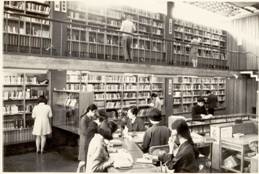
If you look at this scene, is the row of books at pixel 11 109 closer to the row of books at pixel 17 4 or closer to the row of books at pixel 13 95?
the row of books at pixel 13 95

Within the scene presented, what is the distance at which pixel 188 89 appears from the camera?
11797 millimetres

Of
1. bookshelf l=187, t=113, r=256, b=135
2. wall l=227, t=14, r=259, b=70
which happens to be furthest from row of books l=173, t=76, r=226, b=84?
bookshelf l=187, t=113, r=256, b=135

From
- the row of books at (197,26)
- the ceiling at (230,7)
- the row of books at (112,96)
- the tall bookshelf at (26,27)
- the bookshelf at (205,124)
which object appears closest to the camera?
the bookshelf at (205,124)

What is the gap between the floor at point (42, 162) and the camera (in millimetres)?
5573

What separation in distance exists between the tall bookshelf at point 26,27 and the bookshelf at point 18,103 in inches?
27.6

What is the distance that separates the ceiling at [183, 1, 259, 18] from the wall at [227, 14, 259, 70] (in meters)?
0.39

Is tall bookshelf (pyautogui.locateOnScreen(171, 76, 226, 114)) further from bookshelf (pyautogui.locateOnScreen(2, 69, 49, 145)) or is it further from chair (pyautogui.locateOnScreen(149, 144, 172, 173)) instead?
chair (pyautogui.locateOnScreen(149, 144, 172, 173))

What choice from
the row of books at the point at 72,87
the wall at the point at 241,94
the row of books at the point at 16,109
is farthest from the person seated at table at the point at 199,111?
the wall at the point at 241,94

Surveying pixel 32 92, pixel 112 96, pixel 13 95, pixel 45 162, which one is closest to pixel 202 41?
pixel 112 96

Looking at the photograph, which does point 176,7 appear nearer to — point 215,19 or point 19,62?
point 215,19

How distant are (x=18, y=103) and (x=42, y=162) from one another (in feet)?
7.30

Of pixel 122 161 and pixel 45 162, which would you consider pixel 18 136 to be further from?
pixel 122 161

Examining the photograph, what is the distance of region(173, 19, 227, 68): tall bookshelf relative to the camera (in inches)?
448

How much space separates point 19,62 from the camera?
5078 millimetres
